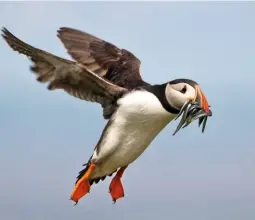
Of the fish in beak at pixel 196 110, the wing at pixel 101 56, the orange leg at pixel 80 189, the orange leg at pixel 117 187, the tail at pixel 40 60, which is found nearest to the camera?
the fish in beak at pixel 196 110

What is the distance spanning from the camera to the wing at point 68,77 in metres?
12.1

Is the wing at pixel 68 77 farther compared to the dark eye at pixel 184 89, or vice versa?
the wing at pixel 68 77

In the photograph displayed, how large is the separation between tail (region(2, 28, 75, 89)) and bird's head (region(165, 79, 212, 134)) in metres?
2.02

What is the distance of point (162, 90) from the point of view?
1146 centimetres

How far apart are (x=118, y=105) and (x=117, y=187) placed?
82.0 inches

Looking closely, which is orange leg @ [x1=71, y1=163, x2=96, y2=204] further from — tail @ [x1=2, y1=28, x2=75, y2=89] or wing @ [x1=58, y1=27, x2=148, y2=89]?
wing @ [x1=58, y1=27, x2=148, y2=89]

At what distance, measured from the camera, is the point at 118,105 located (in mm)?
12180

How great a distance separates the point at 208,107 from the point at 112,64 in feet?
14.1

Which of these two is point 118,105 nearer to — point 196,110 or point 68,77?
point 68,77

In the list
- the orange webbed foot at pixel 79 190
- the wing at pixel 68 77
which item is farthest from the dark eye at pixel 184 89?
the orange webbed foot at pixel 79 190

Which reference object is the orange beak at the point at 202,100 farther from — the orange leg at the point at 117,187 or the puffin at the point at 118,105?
the orange leg at the point at 117,187

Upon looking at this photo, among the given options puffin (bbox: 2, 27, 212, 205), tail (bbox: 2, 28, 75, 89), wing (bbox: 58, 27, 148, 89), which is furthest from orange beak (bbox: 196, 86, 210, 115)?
wing (bbox: 58, 27, 148, 89)

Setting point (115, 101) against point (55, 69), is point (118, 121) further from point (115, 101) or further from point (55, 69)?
point (55, 69)

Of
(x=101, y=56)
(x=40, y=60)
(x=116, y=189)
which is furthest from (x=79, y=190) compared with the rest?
(x=101, y=56)
